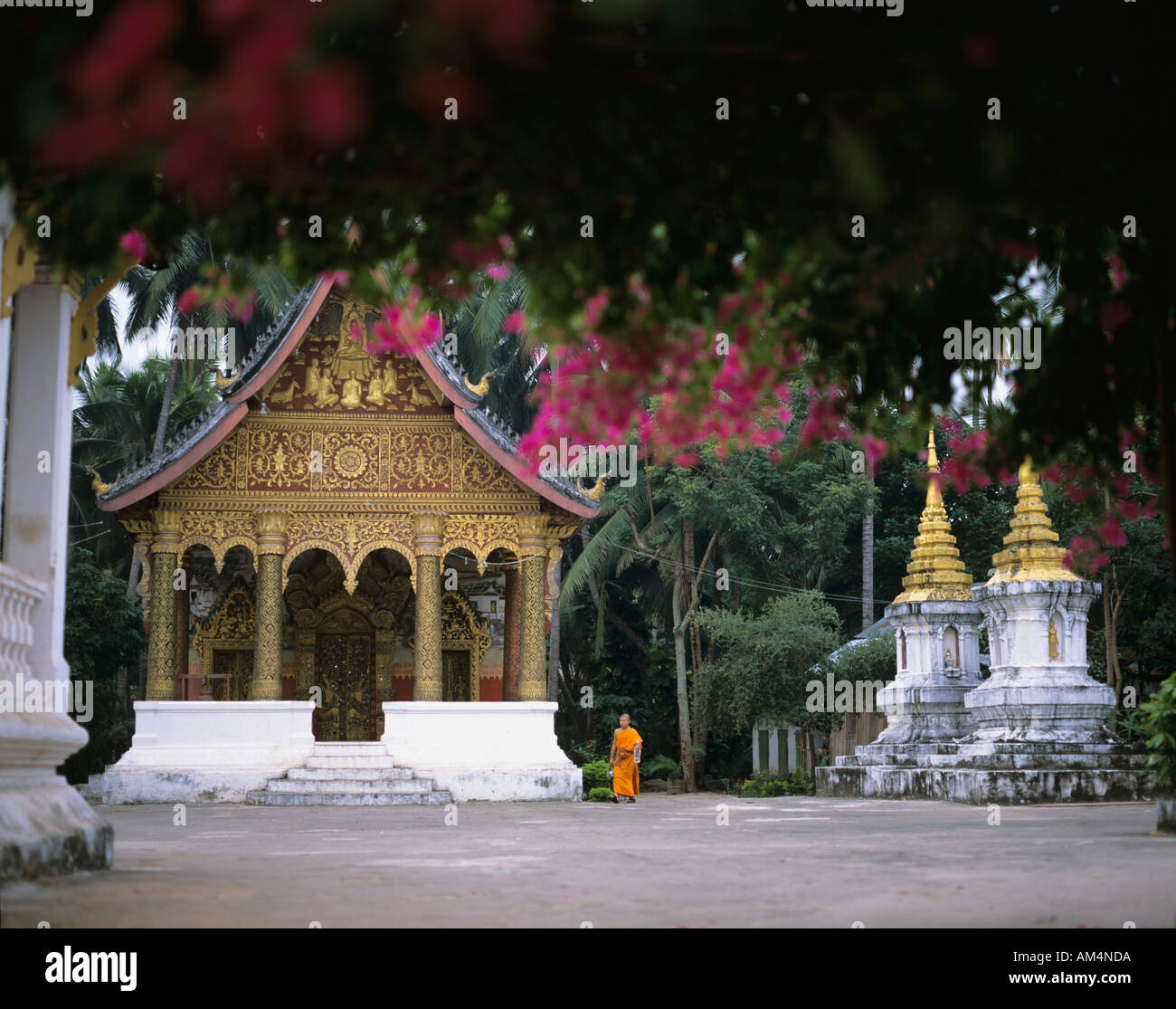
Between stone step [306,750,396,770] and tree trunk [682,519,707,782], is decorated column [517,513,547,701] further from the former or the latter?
tree trunk [682,519,707,782]

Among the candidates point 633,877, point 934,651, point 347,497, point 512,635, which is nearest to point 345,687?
point 512,635

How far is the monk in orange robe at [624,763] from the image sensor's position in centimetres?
1862

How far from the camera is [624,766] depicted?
19.0 metres

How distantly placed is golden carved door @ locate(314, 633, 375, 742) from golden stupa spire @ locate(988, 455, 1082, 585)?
420 inches

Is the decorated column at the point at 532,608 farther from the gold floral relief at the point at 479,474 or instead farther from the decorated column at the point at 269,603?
the decorated column at the point at 269,603

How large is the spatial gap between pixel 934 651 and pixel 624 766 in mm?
4800

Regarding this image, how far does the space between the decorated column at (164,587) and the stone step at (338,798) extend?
2.66 m

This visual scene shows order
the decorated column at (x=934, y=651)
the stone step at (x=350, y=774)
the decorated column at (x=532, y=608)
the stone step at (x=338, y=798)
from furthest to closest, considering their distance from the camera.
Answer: the decorated column at (x=934, y=651)
the decorated column at (x=532, y=608)
the stone step at (x=350, y=774)
the stone step at (x=338, y=798)

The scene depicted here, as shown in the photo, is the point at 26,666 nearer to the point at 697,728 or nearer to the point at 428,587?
the point at 428,587

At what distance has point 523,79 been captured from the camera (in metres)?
3.40

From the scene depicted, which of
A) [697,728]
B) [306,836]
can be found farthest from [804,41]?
[697,728]

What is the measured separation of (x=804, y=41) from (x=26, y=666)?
5472 mm

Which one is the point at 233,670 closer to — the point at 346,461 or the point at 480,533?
the point at 346,461

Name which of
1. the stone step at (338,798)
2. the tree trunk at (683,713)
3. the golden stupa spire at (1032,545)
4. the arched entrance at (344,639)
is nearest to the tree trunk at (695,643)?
the tree trunk at (683,713)
